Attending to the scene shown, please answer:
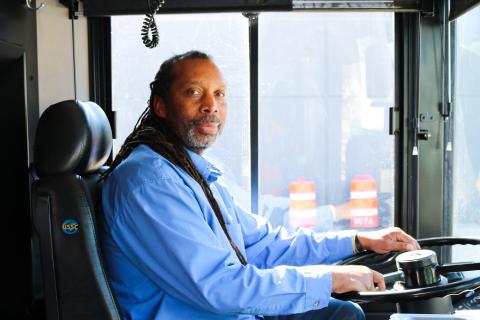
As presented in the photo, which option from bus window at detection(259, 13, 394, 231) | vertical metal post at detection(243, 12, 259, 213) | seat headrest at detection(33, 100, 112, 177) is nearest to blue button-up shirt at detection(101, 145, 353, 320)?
seat headrest at detection(33, 100, 112, 177)

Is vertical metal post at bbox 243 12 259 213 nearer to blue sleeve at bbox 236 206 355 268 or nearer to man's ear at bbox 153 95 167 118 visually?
blue sleeve at bbox 236 206 355 268

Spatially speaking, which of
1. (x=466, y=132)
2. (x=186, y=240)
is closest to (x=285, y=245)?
(x=186, y=240)

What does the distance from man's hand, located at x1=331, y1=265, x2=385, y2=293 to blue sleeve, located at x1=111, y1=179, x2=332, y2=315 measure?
23 millimetres

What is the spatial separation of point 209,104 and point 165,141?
0.21 meters

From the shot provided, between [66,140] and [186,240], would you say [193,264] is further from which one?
[66,140]

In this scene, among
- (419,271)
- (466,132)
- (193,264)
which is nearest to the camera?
(193,264)

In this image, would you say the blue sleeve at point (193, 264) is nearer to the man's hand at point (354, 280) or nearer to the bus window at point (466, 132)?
the man's hand at point (354, 280)

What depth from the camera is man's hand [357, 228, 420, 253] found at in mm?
2023

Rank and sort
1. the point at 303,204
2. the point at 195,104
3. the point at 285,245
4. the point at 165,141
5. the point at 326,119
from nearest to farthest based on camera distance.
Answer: the point at 165,141 → the point at 195,104 → the point at 285,245 → the point at 326,119 → the point at 303,204

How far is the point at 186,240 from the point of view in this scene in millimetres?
1591

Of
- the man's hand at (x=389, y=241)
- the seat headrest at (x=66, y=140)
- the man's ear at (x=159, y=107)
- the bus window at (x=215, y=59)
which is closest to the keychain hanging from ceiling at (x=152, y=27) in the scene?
the bus window at (x=215, y=59)

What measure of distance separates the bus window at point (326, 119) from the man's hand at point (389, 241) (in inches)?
50.6

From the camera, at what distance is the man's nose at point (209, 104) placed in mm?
2004

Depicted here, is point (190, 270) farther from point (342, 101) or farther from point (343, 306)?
point (342, 101)
